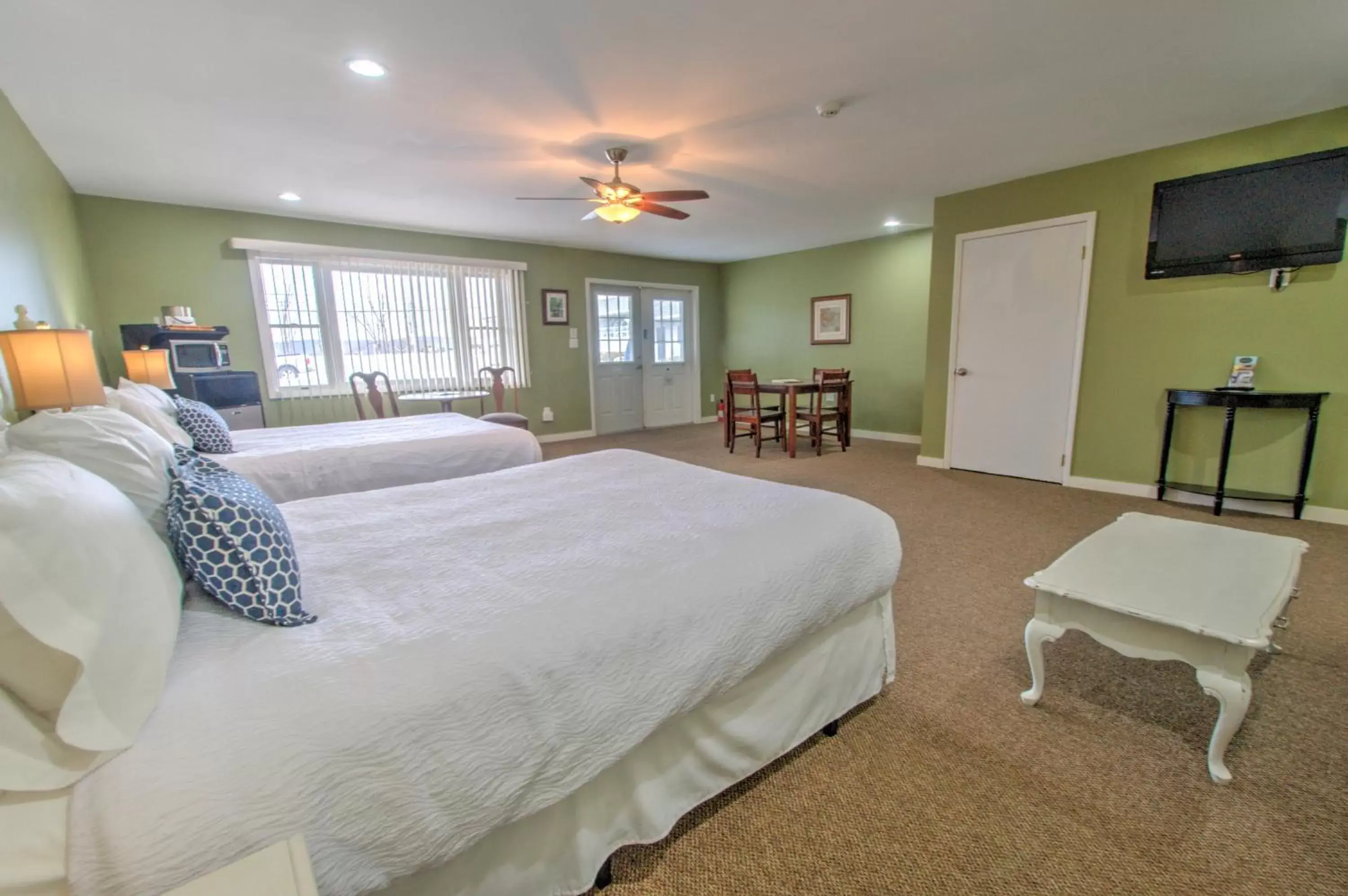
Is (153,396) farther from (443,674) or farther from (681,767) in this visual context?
(681,767)

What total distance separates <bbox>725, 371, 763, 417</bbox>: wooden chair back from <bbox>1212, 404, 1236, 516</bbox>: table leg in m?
3.35

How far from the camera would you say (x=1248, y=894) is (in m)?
1.11

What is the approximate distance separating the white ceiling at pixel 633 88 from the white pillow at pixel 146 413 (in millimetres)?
1395

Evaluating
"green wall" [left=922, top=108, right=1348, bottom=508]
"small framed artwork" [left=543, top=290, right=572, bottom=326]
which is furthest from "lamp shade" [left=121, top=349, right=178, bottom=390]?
"green wall" [left=922, top=108, right=1348, bottom=508]

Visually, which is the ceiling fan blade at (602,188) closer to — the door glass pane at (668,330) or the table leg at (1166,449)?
the table leg at (1166,449)

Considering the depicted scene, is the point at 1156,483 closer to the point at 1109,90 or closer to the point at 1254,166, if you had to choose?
the point at 1254,166

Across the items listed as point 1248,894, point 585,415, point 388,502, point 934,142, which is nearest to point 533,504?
point 388,502

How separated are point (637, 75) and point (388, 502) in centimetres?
218

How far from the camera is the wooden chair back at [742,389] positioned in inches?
214

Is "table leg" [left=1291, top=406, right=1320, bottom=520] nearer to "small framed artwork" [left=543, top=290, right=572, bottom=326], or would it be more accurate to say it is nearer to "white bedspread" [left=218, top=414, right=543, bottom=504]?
"white bedspread" [left=218, top=414, right=543, bottom=504]

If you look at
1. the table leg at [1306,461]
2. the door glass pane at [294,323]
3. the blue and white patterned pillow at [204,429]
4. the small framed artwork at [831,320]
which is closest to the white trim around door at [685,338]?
the small framed artwork at [831,320]

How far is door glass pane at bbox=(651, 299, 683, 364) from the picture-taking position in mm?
7426

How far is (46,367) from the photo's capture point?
177 cm

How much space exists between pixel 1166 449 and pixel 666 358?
5484 mm
